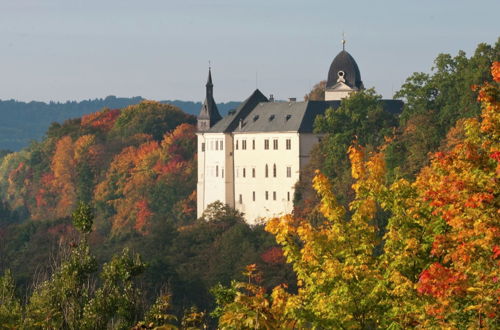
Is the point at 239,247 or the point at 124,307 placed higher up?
the point at 124,307

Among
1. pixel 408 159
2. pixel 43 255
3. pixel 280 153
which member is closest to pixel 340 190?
pixel 408 159

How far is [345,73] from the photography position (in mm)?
120125

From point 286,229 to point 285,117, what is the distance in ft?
252

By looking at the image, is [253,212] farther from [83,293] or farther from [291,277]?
[83,293]

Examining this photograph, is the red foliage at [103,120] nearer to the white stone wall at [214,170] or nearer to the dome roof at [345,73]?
the white stone wall at [214,170]

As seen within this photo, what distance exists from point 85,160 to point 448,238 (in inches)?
4930

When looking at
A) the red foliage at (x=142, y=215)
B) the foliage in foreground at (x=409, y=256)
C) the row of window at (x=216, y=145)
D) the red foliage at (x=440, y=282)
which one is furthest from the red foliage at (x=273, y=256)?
the red foliage at (x=440, y=282)

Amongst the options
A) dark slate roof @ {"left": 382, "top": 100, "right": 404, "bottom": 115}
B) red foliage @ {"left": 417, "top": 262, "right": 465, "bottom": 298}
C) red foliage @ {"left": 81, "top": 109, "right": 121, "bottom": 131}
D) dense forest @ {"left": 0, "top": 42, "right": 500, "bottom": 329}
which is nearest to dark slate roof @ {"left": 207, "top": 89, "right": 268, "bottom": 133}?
dense forest @ {"left": 0, "top": 42, "right": 500, "bottom": 329}

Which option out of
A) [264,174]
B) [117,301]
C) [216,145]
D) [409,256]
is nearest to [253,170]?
[264,174]

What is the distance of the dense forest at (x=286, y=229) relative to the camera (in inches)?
1045

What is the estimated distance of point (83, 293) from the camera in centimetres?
2791

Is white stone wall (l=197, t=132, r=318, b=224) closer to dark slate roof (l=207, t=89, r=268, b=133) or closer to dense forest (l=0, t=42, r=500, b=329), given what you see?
dark slate roof (l=207, t=89, r=268, b=133)

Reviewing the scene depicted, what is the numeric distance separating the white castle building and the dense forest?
2618 millimetres

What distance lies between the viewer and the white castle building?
352 ft
